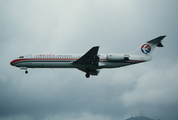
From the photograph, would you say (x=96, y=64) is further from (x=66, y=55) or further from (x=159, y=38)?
(x=159, y=38)

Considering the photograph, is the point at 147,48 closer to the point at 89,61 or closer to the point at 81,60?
the point at 89,61

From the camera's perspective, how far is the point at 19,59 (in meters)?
34.9

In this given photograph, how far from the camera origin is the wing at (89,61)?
105 feet

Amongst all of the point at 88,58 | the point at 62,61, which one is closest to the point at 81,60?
the point at 88,58

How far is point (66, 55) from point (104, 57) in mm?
5956

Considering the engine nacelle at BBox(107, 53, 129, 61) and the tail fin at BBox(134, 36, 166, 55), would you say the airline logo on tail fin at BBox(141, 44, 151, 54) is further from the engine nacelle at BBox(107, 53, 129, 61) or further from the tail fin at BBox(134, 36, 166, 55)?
the engine nacelle at BBox(107, 53, 129, 61)

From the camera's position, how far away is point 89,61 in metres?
33.3

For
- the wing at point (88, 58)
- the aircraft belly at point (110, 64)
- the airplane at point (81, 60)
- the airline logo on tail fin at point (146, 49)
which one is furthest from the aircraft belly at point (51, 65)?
the airline logo on tail fin at point (146, 49)

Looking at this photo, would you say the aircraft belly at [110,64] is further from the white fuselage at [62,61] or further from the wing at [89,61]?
the wing at [89,61]

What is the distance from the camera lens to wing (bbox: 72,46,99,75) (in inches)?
1255

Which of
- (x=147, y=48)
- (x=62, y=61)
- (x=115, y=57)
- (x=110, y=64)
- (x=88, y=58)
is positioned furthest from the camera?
(x=147, y=48)

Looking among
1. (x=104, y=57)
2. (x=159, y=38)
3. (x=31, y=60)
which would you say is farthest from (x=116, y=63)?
(x=31, y=60)

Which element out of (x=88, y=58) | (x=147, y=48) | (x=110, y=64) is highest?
(x=147, y=48)

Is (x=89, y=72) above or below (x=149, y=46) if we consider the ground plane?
below
